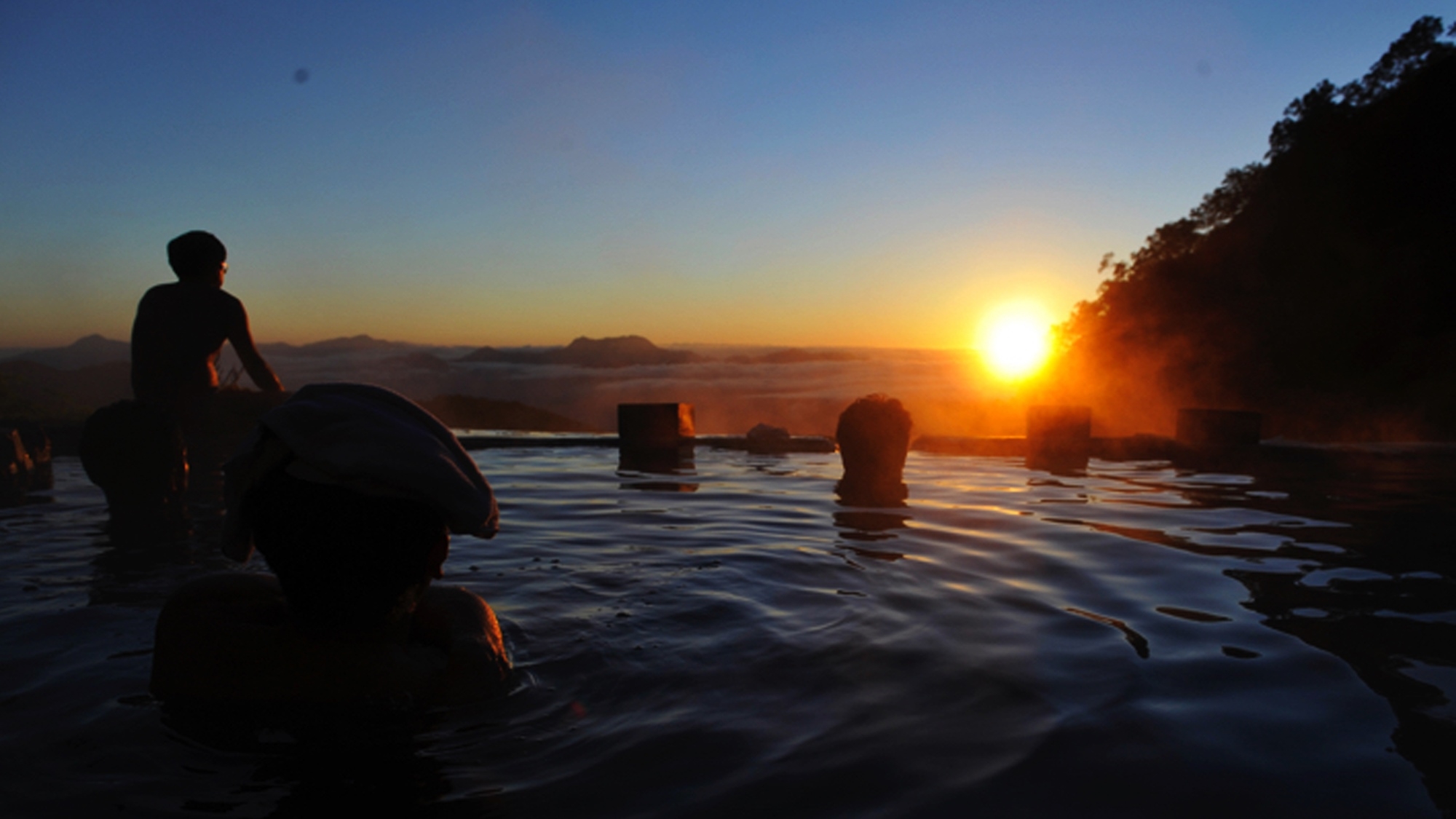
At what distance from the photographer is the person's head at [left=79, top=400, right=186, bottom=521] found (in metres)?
5.92

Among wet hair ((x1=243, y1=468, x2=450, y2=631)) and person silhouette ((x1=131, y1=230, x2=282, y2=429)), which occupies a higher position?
person silhouette ((x1=131, y1=230, x2=282, y2=429))

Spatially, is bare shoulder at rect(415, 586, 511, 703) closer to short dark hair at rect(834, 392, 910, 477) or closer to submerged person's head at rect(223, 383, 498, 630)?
submerged person's head at rect(223, 383, 498, 630)

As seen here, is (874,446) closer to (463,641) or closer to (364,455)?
(463,641)

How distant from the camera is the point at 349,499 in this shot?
2.19 metres

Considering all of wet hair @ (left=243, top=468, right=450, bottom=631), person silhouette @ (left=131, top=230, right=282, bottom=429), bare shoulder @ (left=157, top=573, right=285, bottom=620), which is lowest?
bare shoulder @ (left=157, top=573, right=285, bottom=620)

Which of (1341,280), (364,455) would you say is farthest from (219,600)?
(1341,280)

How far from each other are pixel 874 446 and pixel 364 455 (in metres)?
6.74

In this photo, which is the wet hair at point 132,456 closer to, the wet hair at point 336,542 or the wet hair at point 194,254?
the wet hair at point 194,254

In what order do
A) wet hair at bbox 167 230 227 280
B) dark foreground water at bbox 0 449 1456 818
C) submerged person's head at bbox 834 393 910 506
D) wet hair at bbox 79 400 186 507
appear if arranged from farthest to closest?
submerged person's head at bbox 834 393 910 506 → wet hair at bbox 167 230 227 280 → wet hair at bbox 79 400 186 507 → dark foreground water at bbox 0 449 1456 818

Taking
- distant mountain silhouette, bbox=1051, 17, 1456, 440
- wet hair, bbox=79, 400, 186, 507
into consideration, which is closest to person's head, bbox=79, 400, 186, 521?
wet hair, bbox=79, 400, 186, 507

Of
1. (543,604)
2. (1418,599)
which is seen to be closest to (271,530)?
(543,604)

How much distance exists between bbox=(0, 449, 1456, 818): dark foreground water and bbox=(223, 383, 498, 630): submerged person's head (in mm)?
409

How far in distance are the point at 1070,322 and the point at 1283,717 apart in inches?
1308

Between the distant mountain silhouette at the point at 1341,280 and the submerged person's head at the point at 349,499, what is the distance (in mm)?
26685
